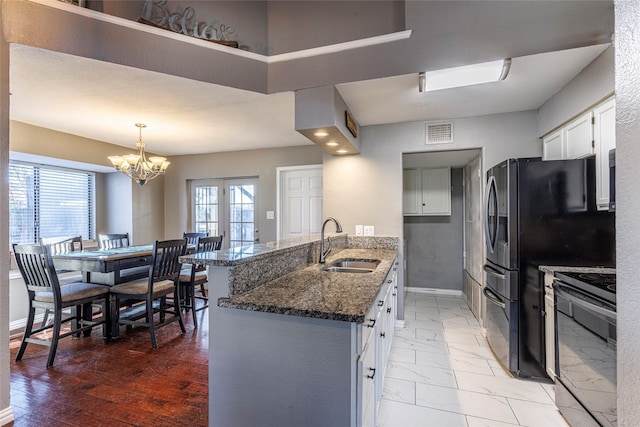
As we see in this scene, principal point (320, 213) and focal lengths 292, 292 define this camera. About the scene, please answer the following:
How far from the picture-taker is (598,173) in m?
2.06

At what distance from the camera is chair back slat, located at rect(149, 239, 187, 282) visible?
2.79 metres

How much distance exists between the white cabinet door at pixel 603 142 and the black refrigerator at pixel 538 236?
78 mm

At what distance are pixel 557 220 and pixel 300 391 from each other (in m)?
2.19

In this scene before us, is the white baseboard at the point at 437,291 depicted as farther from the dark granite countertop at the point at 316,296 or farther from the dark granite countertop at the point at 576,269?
the dark granite countertop at the point at 316,296

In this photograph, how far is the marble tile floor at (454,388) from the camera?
1.83 m

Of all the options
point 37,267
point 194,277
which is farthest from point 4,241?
point 194,277

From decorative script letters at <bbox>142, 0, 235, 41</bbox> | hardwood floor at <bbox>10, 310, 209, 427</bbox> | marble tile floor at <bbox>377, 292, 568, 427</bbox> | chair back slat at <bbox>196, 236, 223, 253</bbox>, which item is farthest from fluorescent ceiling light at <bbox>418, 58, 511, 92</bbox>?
hardwood floor at <bbox>10, 310, 209, 427</bbox>

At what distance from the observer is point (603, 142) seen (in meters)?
2.00

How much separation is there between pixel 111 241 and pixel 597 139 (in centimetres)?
544

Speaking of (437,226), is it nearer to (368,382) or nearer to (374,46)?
(374,46)

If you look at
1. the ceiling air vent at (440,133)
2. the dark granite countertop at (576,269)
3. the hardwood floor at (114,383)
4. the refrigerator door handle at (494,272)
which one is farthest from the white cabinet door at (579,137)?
the hardwood floor at (114,383)

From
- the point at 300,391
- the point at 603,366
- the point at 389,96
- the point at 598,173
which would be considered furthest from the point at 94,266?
the point at 598,173

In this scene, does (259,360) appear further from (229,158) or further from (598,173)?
(229,158)

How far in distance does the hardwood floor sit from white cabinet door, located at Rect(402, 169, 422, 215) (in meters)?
3.34
